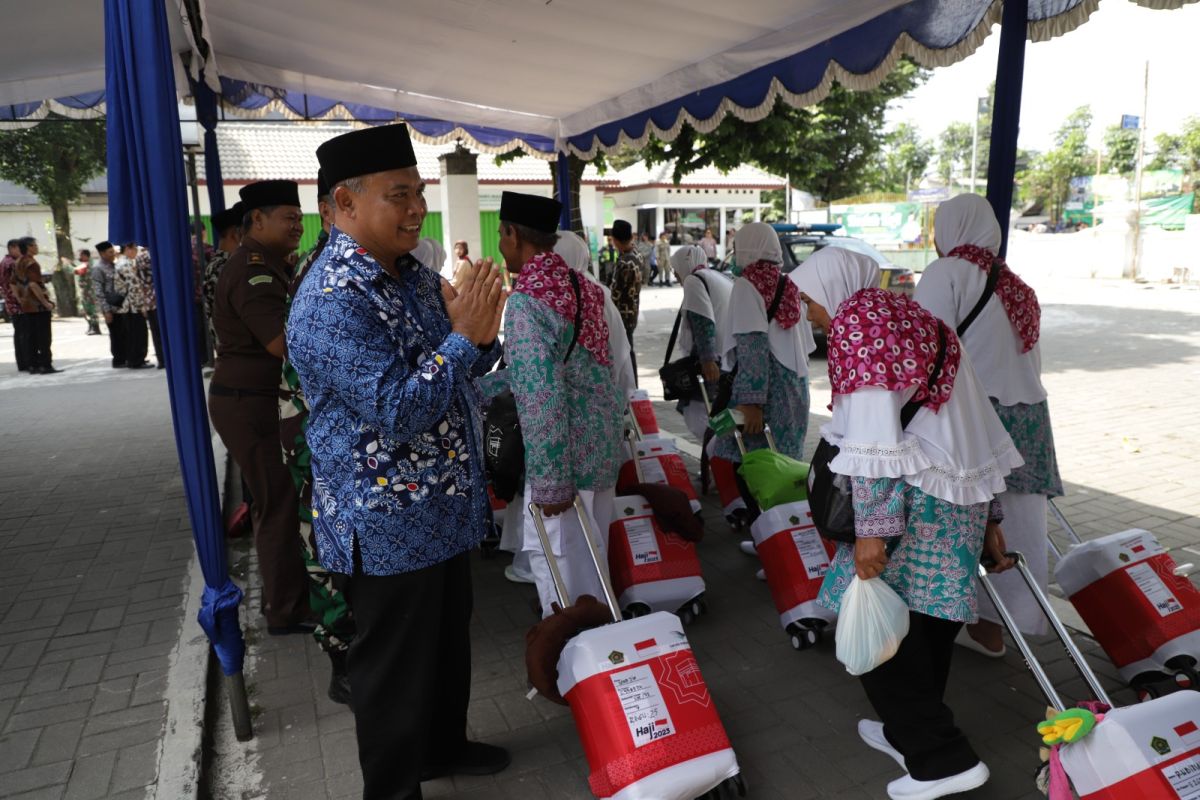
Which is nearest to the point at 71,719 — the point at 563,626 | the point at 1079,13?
the point at 563,626

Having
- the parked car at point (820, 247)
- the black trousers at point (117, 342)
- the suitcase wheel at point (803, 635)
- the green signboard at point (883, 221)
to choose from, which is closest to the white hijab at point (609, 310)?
the suitcase wheel at point (803, 635)

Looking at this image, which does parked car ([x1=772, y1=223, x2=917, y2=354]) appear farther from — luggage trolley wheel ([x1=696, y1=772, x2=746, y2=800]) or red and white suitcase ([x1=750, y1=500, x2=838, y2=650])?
luggage trolley wheel ([x1=696, y1=772, x2=746, y2=800])

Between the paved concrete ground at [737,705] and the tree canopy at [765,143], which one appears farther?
the tree canopy at [765,143]

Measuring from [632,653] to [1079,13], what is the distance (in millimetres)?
3668

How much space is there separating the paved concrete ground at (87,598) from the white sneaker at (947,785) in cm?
253

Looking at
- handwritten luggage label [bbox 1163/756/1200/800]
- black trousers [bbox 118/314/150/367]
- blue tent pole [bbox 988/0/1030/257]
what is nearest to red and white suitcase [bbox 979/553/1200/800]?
handwritten luggage label [bbox 1163/756/1200/800]

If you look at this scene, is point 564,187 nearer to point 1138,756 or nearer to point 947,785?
point 947,785

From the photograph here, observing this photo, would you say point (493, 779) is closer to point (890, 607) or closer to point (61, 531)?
point (890, 607)

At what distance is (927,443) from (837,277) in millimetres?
589

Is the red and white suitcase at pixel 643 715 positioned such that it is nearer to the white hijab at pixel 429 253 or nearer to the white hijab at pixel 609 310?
the white hijab at pixel 609 310

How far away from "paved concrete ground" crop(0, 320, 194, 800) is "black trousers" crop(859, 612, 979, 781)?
2501mm

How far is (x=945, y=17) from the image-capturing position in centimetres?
401

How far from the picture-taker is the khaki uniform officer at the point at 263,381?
339 cm

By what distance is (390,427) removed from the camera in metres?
1.92
